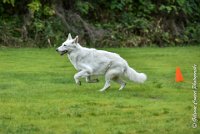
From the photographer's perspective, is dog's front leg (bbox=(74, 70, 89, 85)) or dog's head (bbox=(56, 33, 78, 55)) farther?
dog's head (bbox=(56, 33, 78, 55))

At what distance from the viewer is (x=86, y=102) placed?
14.9 m

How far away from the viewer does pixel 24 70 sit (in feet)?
69.8

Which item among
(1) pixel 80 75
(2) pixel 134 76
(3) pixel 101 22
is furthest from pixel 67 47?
(3) pixel 101 22

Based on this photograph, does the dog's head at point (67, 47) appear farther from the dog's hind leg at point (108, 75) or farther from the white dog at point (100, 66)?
the dog's hind leg at point (108, 75)

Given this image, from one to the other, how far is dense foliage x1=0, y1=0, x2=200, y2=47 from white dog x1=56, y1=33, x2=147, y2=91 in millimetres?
11279

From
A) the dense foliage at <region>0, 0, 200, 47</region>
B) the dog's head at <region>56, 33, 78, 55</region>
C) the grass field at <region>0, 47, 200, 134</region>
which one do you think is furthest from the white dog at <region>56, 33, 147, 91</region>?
the dense foliage at <region>0, 0, 200, 47</region>

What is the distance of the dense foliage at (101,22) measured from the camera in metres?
29.2

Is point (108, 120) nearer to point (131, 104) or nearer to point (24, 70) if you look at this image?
point (131, 104)

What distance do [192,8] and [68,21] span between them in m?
6.65

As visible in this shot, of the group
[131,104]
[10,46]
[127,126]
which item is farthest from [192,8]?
[127,126]

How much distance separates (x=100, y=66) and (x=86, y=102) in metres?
2.23

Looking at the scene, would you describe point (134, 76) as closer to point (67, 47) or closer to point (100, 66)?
point (100, 66)

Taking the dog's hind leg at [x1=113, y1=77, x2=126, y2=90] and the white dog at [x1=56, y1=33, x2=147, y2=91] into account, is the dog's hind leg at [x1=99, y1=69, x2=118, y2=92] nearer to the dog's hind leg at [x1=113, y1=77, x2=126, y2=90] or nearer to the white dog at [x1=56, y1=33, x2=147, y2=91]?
the white dog at [x1=56, y1=33, x2=147, y2=91]

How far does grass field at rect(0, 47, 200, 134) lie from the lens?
1215 cm
